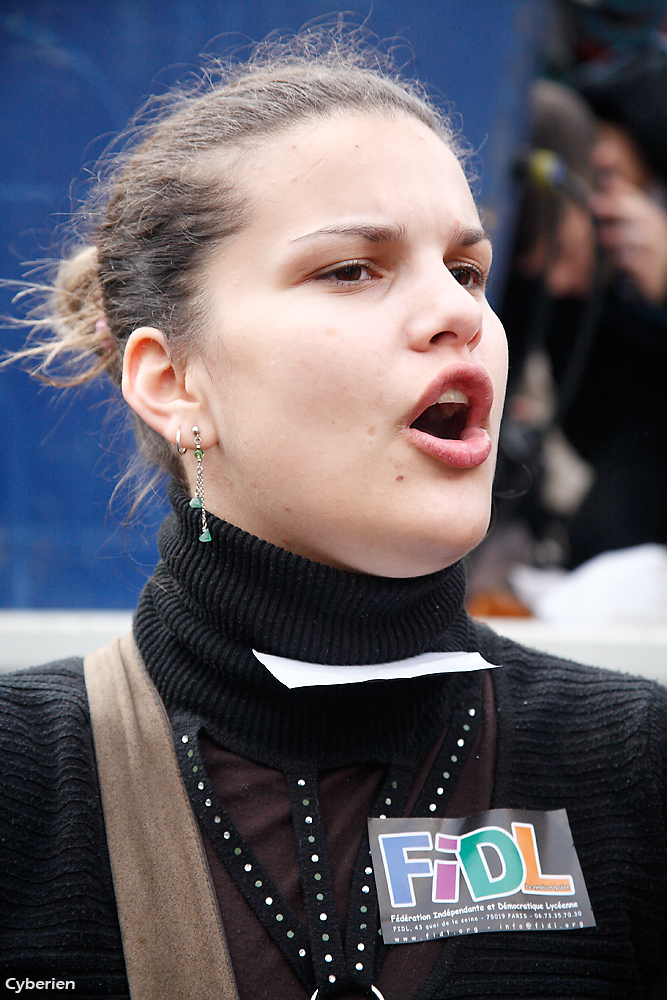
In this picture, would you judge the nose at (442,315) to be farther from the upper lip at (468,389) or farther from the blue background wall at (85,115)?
the blue background wall at (85,115)

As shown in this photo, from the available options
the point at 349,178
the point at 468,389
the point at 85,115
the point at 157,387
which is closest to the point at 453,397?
the point at 468,389

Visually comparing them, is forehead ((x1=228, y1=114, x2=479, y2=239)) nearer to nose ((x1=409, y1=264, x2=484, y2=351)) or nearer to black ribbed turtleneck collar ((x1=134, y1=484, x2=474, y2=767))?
nose ((x1=409, y1=264, x2=484, y2=351))

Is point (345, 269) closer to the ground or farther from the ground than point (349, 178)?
closer to the ground

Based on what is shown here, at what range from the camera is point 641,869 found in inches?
45.1

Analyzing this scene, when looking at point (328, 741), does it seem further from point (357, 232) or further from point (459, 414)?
point (357, 232)

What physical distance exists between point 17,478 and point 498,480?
1375mm

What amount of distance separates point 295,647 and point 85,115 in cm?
183

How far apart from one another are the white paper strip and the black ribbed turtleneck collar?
0.01 metres

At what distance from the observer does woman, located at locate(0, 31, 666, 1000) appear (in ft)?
3.46

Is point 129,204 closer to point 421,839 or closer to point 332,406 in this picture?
point 332,406

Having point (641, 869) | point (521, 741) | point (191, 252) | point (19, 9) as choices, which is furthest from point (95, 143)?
point (641, 869)

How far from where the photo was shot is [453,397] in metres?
1.14

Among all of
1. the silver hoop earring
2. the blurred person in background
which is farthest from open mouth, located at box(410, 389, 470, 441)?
the blurred person in background

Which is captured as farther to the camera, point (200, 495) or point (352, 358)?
point (200, 495)
